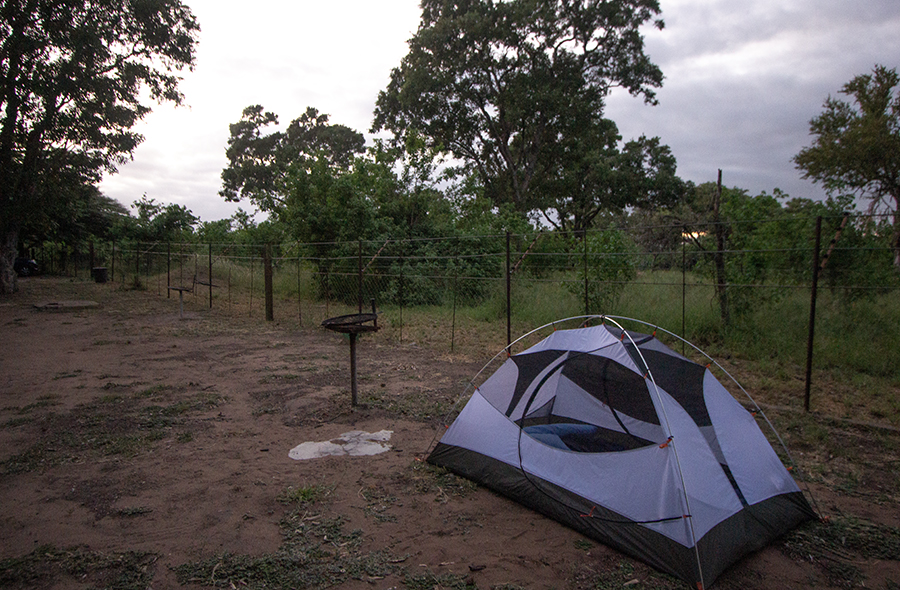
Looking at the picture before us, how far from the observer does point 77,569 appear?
114 inches

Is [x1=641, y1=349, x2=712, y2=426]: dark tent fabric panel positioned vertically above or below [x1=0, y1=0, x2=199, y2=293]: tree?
below

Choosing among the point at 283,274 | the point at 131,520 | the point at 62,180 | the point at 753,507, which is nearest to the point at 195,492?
the point at 131,520

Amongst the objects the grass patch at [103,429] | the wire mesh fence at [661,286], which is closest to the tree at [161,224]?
the wire mesh fence at [661,286]

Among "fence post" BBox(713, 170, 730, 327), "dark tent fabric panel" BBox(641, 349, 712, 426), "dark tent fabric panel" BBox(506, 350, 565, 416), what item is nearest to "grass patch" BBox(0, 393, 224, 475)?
"dark tent fabric panel" BBox(506, 350, 565, 416)

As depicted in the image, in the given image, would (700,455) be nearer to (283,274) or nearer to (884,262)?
(884,262)

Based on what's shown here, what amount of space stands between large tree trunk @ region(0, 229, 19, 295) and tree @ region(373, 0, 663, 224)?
14471 millimetres

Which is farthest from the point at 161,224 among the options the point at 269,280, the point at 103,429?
the point at 103,429

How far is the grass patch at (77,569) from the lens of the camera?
9.09 feet

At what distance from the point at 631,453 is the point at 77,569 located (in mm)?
3377

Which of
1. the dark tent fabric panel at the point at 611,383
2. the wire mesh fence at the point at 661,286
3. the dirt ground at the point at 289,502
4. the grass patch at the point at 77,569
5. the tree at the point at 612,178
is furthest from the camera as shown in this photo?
the tree at the point at 612,178

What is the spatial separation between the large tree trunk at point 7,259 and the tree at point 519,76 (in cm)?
1447

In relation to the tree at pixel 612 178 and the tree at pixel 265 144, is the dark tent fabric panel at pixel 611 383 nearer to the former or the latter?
the tree at pixel 612 178

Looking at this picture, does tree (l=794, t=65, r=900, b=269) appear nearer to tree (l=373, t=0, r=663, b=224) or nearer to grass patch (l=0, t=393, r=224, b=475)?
tree (l=373, t=0, r=663, b=224)

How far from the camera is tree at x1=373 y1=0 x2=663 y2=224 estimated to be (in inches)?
793
